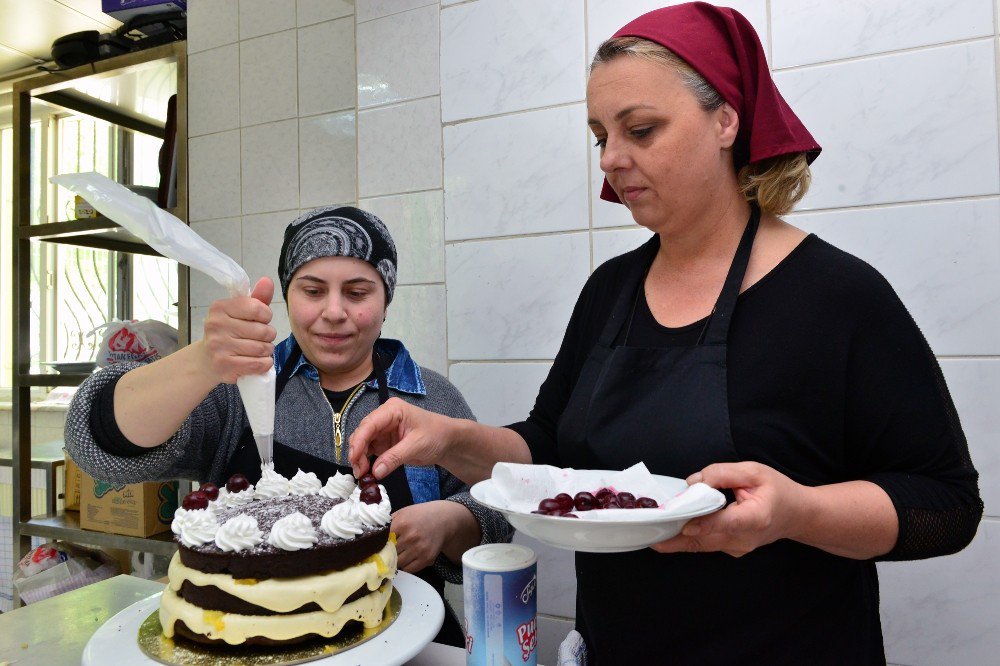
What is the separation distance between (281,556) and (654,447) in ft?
1.79

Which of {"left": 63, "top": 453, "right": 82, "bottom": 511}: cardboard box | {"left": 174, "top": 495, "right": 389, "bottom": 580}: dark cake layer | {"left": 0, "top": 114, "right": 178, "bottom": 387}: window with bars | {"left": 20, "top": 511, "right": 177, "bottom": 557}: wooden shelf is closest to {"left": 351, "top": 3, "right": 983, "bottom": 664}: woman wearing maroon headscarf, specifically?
{"left": 174, "top": 495, "right": 389, "bottom": 580}: dark cake layer

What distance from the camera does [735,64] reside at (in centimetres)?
103

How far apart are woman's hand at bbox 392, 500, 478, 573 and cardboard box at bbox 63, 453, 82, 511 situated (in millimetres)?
2131

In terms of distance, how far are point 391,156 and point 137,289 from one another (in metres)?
1.96

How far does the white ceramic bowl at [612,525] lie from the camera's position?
677 mm

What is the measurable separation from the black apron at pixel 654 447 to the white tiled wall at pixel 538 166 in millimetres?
669

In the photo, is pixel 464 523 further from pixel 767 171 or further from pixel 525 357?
pixel 767 171

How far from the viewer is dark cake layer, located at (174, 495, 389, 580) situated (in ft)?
3.01

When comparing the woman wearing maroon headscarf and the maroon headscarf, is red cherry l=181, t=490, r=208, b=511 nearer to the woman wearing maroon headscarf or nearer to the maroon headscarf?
the woman wearing maroon headscarf

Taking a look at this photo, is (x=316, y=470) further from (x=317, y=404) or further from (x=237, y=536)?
(x=237, y=536)

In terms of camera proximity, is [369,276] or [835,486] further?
[369,276]

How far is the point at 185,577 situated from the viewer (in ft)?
3.07

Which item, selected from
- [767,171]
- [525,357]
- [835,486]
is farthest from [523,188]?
[835,486]

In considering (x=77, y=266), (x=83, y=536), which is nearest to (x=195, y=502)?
(x=83, y=536)
